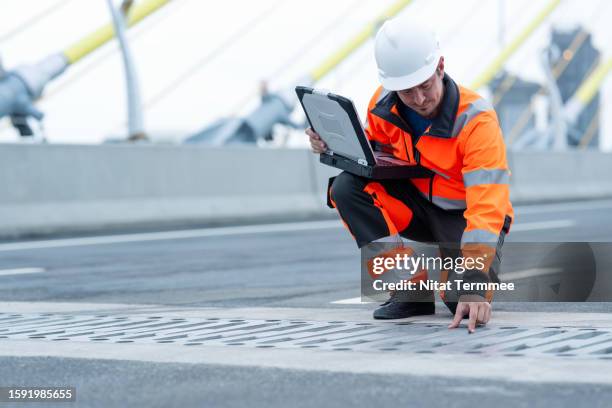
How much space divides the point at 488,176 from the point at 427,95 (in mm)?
400

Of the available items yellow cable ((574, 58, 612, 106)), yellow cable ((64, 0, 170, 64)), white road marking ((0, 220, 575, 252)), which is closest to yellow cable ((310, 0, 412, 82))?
yellow cable ((64, 0, 170, 64))

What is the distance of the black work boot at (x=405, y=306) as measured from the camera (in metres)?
5.18

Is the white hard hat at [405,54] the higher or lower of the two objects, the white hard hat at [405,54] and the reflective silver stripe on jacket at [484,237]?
the higher

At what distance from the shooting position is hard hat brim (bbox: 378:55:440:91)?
482cm

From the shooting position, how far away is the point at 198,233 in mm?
12586

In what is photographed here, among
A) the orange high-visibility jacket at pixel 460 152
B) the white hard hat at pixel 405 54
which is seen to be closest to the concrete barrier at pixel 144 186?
the orange high-visibility jacket at pixel 460 152

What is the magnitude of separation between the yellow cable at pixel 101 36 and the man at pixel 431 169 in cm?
1464

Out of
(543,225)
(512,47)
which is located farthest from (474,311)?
(512,47)

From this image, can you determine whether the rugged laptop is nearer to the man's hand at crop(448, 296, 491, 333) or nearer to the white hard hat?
the white hard hat

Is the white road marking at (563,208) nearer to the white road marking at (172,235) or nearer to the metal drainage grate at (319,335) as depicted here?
the white road marking at (172,235)

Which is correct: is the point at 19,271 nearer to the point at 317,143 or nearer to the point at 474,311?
the point at 317,143

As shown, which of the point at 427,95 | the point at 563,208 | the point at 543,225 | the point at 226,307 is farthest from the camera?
the point at 563,208

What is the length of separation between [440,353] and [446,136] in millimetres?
1103

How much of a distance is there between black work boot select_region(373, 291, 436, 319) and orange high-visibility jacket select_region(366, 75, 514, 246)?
0.41m
